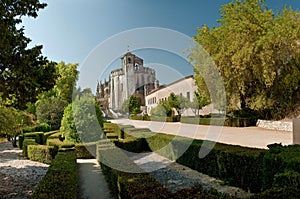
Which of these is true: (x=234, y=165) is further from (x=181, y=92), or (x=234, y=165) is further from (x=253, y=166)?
(x=181, y=92)

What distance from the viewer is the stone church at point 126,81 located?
10.6 metres

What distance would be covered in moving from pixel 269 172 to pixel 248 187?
1061 mm

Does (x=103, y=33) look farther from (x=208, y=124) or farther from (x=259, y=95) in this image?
(x=208, y=124)

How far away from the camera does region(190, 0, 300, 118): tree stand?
18547 mm

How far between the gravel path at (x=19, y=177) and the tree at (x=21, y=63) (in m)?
2.43

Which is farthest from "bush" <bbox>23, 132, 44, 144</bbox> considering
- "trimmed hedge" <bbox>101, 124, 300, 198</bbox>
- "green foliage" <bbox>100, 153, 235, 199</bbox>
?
"green foliage" <bbox>100, 153, 235, 199</bbox>

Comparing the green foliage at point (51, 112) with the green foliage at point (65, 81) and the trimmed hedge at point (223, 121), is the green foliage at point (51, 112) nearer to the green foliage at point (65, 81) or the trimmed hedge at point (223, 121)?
the green foliage at point (65, 81)

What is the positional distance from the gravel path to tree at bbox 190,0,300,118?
49.4 feet

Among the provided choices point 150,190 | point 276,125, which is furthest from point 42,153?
point 276,125

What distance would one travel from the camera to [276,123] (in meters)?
19.6

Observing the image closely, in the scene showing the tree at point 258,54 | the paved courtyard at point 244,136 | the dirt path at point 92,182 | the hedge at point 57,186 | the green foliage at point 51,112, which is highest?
the tree at point 258,54

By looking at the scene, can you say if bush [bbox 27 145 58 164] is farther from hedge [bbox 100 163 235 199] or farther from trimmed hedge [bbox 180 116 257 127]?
trimmed hedge [bbox 180 116 257 127]

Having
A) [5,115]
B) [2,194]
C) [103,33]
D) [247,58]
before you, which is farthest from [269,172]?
[247,58]

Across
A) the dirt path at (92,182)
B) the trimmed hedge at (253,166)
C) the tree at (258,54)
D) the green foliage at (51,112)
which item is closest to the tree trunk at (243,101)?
the tree at (258,54)
